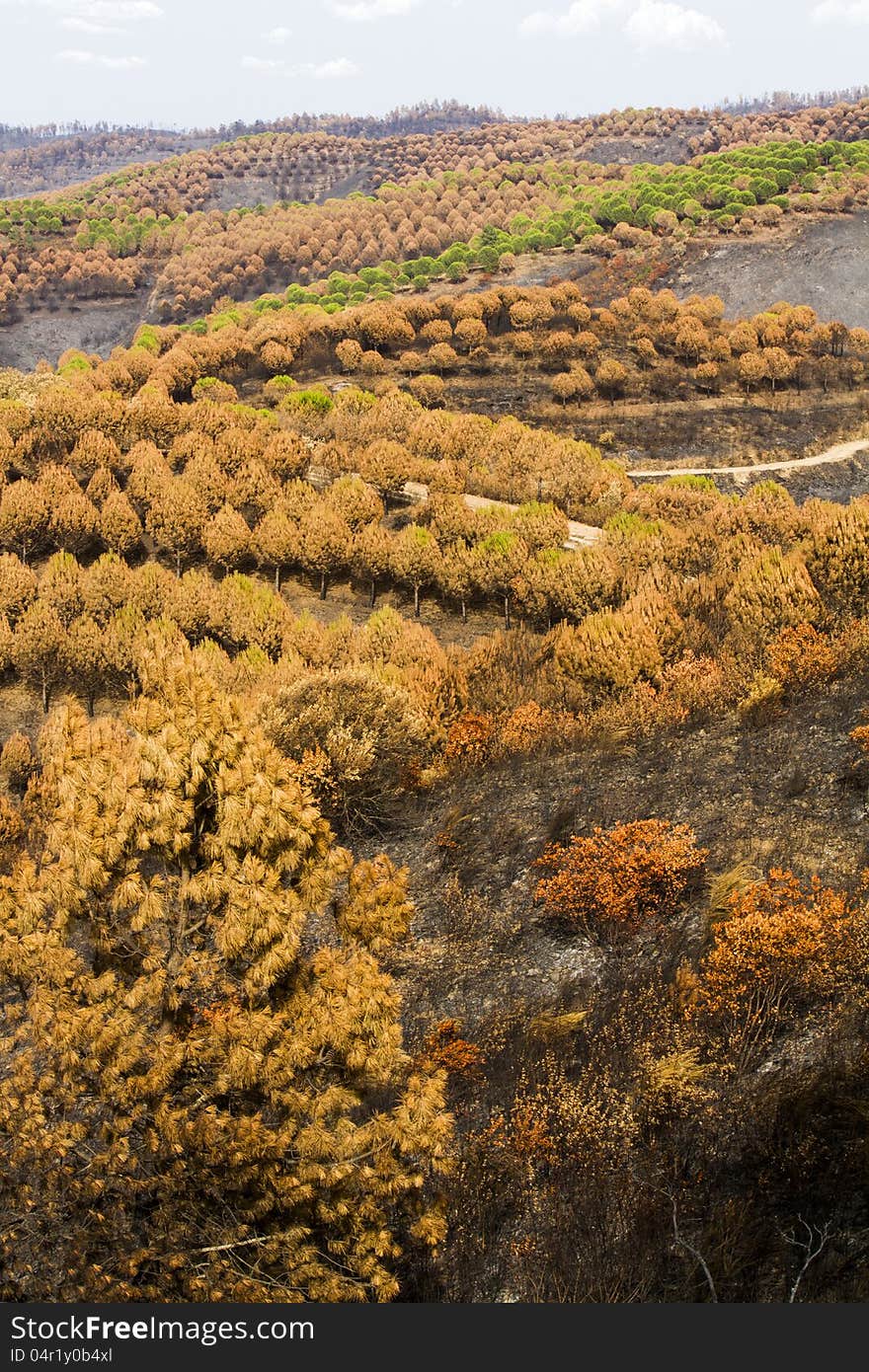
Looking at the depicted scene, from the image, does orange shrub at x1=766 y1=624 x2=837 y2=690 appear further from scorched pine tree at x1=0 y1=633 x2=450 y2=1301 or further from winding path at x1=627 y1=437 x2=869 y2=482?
winding path at x1=627 y1=437 x2=869 y2=482

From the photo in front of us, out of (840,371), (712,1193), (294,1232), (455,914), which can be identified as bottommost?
(455,914)

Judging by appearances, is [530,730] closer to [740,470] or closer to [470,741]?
[470,741]

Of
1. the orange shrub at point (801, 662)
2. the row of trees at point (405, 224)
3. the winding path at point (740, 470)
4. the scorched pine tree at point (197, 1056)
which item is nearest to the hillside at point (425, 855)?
the scorched pine tree at point (197, 1056)

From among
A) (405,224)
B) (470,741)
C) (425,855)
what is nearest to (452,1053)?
(425,855)

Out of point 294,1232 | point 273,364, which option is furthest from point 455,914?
point 273,364

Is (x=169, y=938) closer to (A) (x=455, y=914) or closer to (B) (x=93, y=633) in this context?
(A) (x=455, y=914)

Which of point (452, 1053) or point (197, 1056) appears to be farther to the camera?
point (452, 1053)

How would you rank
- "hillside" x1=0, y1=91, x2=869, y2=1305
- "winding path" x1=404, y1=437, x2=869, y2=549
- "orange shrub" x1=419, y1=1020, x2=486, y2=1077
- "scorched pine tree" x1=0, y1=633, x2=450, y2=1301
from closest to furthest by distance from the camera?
1. "scorched pine tree" x1=0, y1=633, x2=450, y2=1301
2. "hillside" x1=0, y1=91, x2=869, y2=1305
3. "orange shrub" x1=419, y1=1020, x2=486, y2=1077
4. "winding path" x1=404, y1=437, x2=869, y2=549

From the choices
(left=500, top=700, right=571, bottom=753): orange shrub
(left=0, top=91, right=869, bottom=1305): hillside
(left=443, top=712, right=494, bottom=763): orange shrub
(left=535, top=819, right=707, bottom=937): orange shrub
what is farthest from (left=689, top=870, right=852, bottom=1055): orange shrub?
(left=443, top=712, right=494, bottom=763): orange shrub
